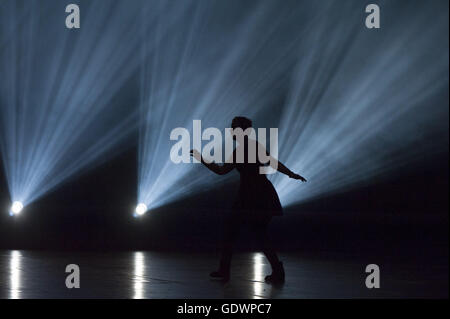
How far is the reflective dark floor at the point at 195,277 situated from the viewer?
5457 mm

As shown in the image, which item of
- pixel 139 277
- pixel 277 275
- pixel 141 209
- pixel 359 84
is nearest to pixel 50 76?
pixel 141 209

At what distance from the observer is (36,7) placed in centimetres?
1267

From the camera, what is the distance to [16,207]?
11.8m

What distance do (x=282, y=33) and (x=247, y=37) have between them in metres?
0.64

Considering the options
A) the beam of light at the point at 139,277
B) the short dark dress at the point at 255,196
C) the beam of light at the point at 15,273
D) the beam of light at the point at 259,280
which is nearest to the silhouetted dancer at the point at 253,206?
the short dark dress at the point at 255,196

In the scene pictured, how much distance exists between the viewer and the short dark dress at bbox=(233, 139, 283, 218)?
6.45 m

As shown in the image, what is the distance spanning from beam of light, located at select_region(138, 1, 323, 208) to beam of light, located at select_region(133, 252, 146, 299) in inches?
163

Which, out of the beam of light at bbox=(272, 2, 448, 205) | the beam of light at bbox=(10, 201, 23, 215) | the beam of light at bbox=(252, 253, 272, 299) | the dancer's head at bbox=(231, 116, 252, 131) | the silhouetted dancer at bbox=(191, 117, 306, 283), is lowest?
Result: the beam of light at bbox=(252, 253, 272, 299)

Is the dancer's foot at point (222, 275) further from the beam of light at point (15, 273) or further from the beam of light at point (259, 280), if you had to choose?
the beam of light at point (15, 273)

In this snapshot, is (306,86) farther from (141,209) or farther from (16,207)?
(16,207)

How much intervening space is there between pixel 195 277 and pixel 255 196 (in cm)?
98

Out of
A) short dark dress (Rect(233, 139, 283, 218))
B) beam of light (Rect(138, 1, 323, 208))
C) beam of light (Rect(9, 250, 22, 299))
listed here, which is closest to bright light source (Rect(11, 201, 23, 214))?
beam of light (Rect(9, 250, 22, 299))

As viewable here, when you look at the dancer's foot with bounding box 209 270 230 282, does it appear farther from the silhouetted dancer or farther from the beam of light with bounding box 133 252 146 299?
the beam of light with bounding box 133 252 146 299
